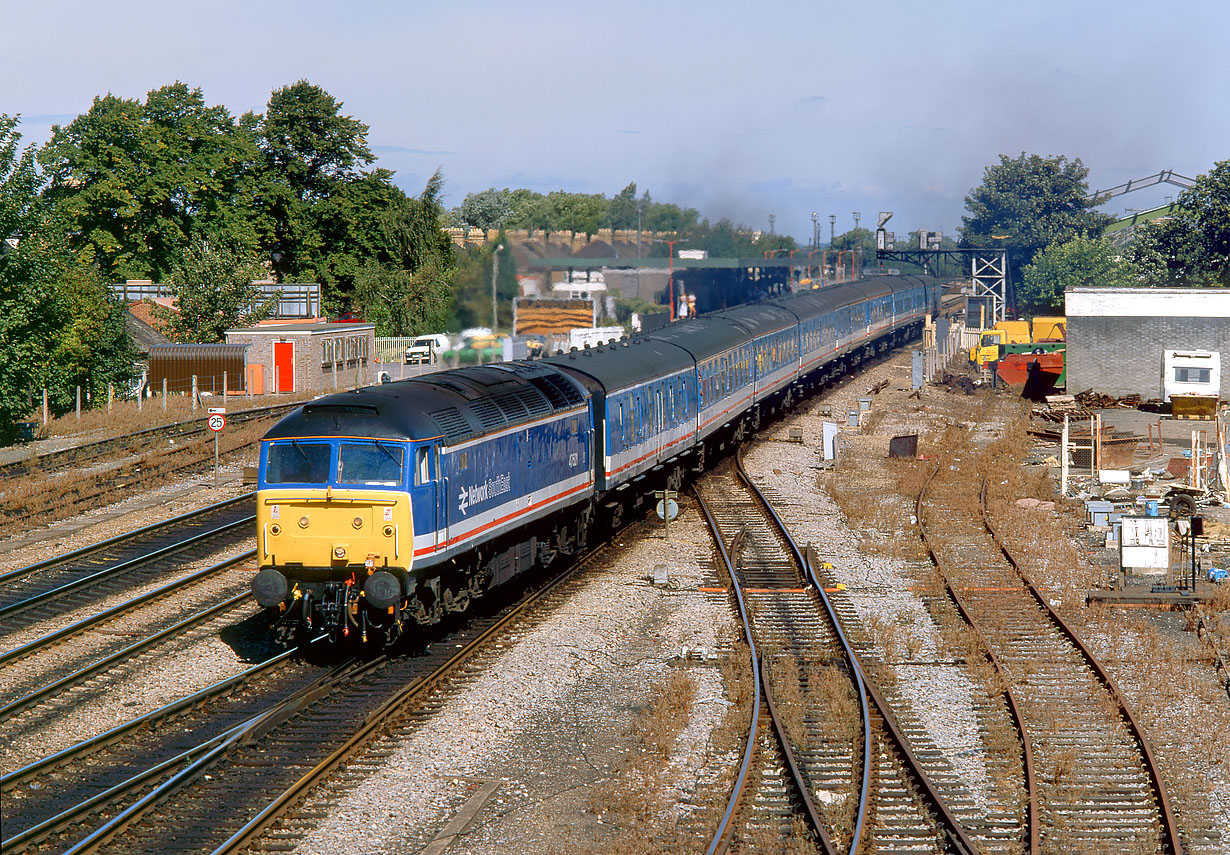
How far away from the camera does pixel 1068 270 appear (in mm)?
86812

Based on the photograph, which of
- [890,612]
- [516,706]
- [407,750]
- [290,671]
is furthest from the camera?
[890,612]

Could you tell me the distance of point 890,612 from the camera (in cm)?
2070

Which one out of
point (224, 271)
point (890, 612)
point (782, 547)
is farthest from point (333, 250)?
point (890, 612)

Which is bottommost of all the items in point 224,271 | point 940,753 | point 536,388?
point 940,753

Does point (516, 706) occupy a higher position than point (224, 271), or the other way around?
point (224, 271)

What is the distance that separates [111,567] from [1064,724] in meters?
16.4

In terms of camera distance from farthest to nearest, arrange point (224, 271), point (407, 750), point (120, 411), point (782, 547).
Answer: point (224, 271)
point (120, 411)
point (782, 547)
point (407, 750)

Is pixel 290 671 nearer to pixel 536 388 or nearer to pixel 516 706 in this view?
pixel 516 706

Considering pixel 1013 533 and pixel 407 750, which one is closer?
pixel 407 750

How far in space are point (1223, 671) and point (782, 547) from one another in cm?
945

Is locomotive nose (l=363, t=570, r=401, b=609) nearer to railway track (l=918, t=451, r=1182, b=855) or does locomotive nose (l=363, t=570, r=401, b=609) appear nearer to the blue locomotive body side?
railway track (l=918, t=451, r=1182, b=855)

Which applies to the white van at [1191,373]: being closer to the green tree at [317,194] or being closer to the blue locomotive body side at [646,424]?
the blue locomotive body side at [646,424]

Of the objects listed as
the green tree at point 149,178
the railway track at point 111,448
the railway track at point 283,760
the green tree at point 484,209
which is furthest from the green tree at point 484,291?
the green tree at point 484,209

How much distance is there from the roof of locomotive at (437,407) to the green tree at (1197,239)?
171 ft
